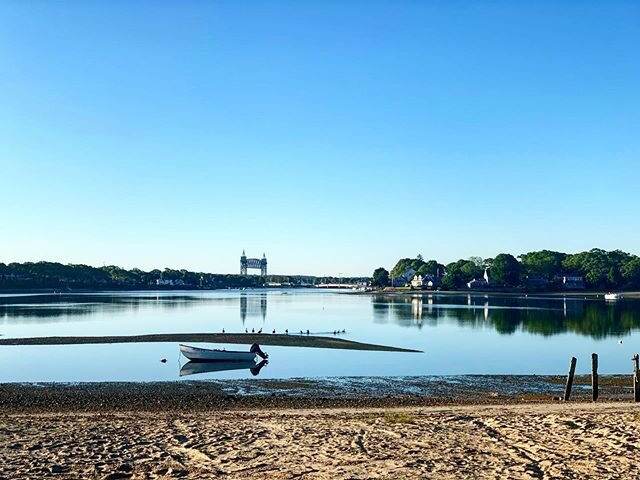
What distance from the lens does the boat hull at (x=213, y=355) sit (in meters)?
44.7

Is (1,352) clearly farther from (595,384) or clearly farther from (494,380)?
(595,384)

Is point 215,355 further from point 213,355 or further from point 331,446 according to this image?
point 331,446

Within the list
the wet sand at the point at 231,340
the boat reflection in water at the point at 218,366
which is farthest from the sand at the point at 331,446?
the wet sand at the point at 231,340

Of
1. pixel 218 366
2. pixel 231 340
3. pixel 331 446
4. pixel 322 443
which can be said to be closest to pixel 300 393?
pixel 218 366

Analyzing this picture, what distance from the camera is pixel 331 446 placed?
1588 centimetres

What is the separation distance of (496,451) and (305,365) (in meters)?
29.6

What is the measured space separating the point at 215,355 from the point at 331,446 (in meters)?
30.3

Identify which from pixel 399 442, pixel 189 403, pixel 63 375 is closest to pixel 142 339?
pixel 63 375

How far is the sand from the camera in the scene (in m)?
13.5

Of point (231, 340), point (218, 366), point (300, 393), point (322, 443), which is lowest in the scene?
point (218, 366)

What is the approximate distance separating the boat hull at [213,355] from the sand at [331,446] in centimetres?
2364

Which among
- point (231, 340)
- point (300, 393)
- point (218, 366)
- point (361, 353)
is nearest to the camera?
point (300, 393)

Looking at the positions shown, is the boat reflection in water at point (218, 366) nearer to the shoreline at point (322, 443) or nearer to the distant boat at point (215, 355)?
the distant boat at point (215, 355)

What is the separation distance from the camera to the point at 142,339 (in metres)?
60.2
